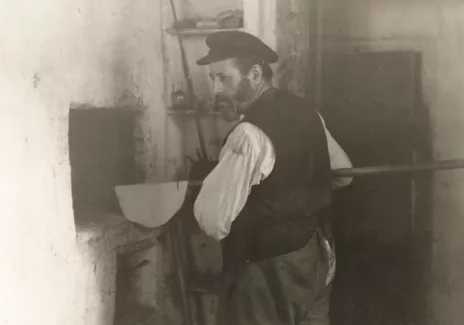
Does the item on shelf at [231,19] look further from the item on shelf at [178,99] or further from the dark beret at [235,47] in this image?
the item on shelf at [178,99]

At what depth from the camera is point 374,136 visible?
934mm

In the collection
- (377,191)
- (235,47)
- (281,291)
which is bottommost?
(281,291)

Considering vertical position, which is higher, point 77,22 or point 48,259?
point 77,22

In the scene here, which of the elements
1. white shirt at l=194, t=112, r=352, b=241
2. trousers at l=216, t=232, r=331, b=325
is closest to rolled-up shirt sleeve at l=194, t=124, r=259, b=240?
white shirt at l=194, t=112, r=352, b=241

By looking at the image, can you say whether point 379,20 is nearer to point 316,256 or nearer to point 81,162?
point 316,256

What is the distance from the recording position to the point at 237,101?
3.11 ft

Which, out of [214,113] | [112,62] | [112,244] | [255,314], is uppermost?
[112,62]

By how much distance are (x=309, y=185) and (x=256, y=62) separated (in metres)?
0.26

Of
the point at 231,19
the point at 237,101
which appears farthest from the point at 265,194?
the point at 231,19

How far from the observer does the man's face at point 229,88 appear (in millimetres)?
944

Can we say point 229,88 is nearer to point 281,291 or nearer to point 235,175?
point 235,175

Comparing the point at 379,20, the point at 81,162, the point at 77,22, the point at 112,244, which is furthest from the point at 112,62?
the point at 379,20

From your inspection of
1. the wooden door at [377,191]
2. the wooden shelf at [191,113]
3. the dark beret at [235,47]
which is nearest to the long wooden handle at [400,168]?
the wooden door at [377,191]

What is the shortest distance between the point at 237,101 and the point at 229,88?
31 millimetres
